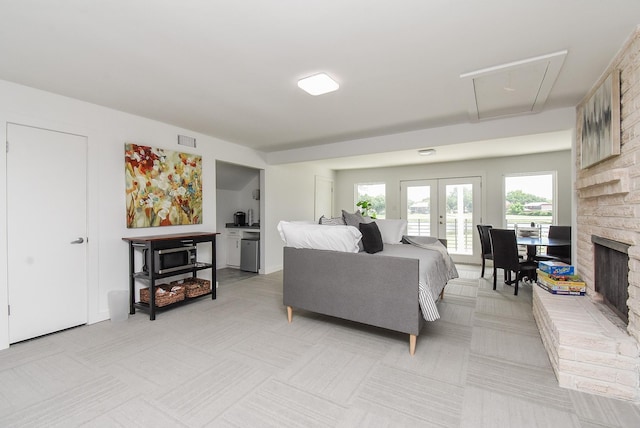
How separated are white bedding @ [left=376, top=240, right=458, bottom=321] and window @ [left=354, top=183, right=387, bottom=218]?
124 inches

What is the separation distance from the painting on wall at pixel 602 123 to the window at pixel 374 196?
14.7 feet

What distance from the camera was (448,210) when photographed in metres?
6.38

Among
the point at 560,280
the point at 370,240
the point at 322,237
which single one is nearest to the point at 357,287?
the point at 322,237

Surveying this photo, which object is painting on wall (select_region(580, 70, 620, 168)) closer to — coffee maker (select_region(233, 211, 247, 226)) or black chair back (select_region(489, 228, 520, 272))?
black chair back (select_region(489, 228, 520, 272))

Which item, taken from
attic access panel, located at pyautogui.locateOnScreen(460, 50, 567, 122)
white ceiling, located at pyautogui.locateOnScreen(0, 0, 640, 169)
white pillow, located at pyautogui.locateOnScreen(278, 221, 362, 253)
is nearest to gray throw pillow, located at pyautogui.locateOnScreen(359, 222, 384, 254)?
white pillow, located at pyautogui.locateOnScreen(278, 221, 362, 253)

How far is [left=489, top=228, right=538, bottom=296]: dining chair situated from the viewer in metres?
3.97

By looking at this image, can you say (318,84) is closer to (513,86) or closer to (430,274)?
(513,86)

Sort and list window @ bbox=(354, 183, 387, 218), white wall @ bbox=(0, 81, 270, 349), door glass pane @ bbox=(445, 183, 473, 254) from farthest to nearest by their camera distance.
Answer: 1. window @ bbox=(354, 183, 387, 218)
2. door glass pane @ bbox=(445, 183, 473, 254)
3. white wall @ bbox=(0, 81, 270, 349)

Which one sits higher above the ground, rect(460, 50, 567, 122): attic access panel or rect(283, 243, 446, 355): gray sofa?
rect(460, 50, 567, 122): attic access panel

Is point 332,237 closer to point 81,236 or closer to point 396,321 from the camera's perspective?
point 396,321

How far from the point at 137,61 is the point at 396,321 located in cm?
293

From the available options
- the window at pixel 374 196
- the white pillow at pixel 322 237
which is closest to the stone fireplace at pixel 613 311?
the white pillow at pixel 322 237

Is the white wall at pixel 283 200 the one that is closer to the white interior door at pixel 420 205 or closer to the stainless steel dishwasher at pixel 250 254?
the stainless steel dishwasher at pixel 250 254

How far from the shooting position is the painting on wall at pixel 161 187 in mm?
3369
